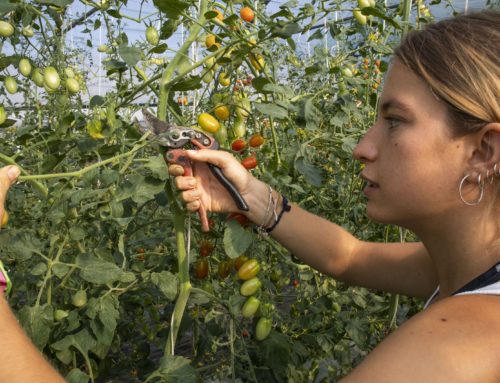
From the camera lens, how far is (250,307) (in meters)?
1.28

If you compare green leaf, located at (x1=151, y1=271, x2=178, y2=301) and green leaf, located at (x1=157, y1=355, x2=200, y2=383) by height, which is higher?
green leaf, located at (x1=151, y1=271, x2=178, y2=301)

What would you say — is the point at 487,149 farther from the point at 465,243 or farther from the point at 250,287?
the point at 250,287

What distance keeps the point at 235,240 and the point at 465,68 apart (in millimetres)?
529

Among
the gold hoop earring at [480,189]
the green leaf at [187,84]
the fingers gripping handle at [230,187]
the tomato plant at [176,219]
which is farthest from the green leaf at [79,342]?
the gold hoop earring at [480,189]

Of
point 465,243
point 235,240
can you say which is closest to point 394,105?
point 465,243

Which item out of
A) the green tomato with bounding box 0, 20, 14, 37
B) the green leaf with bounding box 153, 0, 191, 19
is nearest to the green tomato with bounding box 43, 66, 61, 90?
the green tomato with bounding box 0, 20, 14, 37

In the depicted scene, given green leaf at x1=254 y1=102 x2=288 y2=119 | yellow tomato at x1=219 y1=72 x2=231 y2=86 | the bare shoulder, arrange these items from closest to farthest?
the bare shoulder < green leaf at x1=254 y1=102 x2=288 y2=119 < yellow tomato at x1=219 y1=72 x2=231 y2=86

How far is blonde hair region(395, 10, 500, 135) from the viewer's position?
94 cm

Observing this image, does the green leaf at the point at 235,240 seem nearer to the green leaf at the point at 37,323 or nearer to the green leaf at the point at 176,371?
the green leaf at the point at 176,371

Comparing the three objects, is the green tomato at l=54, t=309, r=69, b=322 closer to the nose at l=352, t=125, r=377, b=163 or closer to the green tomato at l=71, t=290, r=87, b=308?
the green tomato at l=71, t=290, r=87, b=308

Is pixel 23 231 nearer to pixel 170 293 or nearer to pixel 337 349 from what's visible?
pixel 170 293

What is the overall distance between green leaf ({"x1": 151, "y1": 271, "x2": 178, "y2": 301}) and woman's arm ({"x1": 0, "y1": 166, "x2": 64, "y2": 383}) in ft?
1.05

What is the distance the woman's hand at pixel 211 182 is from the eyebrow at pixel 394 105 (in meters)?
0.37

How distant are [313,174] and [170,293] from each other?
1.53ft
